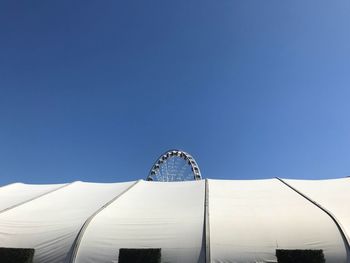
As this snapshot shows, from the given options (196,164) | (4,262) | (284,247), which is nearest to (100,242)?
(4,262)

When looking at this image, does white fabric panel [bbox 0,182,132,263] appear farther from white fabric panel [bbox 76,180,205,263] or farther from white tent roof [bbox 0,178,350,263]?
white fabric panel [bbox 76,180,205,263]

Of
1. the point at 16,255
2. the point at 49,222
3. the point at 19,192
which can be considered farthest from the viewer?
the point at 19,192

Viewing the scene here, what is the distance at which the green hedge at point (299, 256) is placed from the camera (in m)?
9.29

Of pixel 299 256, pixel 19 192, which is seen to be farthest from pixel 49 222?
pixel 299 256

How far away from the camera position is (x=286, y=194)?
1391 centimetres

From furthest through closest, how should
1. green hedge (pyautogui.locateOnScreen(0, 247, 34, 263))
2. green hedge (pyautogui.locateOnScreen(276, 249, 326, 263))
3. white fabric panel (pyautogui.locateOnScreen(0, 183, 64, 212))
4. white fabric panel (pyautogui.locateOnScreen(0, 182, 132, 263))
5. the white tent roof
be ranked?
white fabric panel (pyautogui.locateOnScreen(0, 183, 64, 212)) < white fabric panel (pyautogui.locateOnScreen(0, 182, 132, 263)) < green hedge (pyautogui.locateOnScreen(0, 247, 34, 263)) < the white tent roof < green hedge (pyautogui.locateOnScreen(276, 249, 326, 263))

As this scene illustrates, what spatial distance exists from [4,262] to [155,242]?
14.5 ft

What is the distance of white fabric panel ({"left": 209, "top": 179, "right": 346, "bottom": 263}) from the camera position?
9.85 metres

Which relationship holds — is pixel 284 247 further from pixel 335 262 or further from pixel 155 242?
pixel 155 242

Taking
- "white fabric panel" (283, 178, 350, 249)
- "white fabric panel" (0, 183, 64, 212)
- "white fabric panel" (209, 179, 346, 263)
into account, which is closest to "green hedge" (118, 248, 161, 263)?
"white fabric panel" (209, 179, 346, 263)

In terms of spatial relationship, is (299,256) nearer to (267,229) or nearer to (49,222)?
(267,229)

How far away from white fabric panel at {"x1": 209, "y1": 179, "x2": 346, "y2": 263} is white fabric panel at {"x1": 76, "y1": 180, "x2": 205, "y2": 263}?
23.6 inches

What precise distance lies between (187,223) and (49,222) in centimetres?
474

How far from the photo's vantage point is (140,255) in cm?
1000
